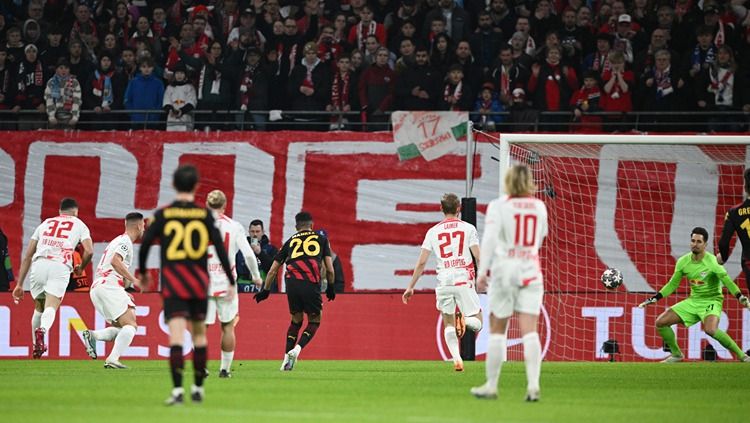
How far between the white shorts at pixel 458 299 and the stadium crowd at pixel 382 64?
606cm

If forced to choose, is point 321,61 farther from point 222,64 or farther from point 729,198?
point 729,198

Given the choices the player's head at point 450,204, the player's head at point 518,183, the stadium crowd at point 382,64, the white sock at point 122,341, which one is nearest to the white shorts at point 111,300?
the white sock at point 122,341

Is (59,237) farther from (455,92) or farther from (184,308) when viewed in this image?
(184,308)

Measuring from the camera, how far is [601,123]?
2262 centimetres

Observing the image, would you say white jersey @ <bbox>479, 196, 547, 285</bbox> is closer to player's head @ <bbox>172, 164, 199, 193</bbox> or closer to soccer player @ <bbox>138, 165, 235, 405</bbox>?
soccer player @ <bbox>138, 165, 235, 405</bbox>

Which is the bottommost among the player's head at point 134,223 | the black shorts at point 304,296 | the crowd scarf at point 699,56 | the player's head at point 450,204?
the black shorts at point 304,296

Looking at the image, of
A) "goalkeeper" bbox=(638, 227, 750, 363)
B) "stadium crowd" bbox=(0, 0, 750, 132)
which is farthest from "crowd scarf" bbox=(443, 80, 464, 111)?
"goalkeeper" bbox=(638, 227, 750, 363)

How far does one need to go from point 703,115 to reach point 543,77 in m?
2.92

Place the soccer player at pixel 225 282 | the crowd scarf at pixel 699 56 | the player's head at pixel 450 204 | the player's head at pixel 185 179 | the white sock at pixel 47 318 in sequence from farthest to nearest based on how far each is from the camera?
the crowd scarf at pixel 699 56
the white sock at pixel 47 318
the player's head at pixel 450 204
the soccer player at pixel 225 282
the player's head at pixel 185 179

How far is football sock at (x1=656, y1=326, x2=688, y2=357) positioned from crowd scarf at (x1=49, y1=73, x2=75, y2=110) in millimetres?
11445

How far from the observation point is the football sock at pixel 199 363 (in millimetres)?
11055

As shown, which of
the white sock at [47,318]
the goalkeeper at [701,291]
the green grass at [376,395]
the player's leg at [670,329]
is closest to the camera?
the green grass at [376,395]

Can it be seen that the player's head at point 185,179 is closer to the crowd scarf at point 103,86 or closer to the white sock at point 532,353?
the white sock at point 532,353

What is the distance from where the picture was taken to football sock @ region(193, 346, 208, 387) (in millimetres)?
11055
